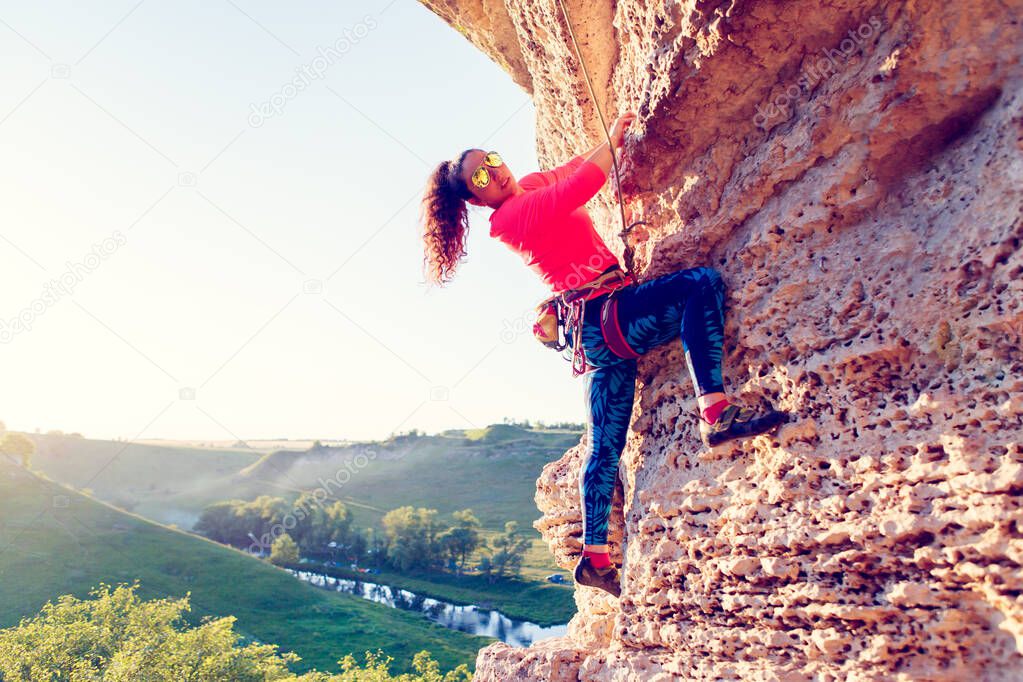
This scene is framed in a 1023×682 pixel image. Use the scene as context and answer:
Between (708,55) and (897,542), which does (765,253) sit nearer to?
(708,55)

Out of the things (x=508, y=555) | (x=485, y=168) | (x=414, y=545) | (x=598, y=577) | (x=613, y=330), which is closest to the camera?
(x=613, y=330)

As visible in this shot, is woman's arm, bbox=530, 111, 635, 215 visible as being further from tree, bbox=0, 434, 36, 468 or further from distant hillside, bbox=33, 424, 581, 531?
distant hillside, bbox=33, 424, 581, 531

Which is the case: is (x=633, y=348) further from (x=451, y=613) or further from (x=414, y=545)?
(x=414, y=545)

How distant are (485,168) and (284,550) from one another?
7199cm

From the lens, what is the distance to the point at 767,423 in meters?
3.59

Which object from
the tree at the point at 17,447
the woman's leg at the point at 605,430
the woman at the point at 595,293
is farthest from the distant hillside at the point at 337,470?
the woman at the point at 595,293

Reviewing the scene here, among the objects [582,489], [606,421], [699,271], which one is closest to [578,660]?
[582,489]

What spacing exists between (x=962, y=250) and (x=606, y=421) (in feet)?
7.18

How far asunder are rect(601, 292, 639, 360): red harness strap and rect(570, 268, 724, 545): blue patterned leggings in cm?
3

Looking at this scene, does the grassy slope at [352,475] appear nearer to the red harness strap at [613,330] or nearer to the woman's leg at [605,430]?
the woman's leg at [605,430]

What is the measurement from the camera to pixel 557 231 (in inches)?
169

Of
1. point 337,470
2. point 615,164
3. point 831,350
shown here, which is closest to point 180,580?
point 337,470

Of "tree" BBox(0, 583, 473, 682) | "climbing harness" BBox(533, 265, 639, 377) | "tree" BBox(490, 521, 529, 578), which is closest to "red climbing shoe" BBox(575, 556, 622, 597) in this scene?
"climbing harness" BBox(533, 265, 639, 377)

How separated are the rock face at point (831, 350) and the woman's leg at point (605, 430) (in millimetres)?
197
